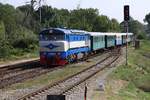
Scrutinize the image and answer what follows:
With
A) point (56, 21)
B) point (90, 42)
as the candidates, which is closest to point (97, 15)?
point (56, 21)

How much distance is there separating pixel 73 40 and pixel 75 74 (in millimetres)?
9237

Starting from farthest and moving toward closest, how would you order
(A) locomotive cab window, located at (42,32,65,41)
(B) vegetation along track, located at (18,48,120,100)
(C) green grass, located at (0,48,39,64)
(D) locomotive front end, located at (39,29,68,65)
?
(C) green grass, located at (0,48,39,64) → (A) locomotive cab window, located at (42,32,65,41) → (D) locomotive front end, located at (39,29,68,65) → (B) vegetation along track, located at (18,48,120,100)

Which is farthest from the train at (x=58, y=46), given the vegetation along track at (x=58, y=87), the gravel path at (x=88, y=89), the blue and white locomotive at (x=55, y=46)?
the gravel path at (x=88, y=89)

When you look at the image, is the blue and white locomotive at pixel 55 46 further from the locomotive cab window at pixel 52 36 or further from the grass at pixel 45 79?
the grass at pixel 45 79

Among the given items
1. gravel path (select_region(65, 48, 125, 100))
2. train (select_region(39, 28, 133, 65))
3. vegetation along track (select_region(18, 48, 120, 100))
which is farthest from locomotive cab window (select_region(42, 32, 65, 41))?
gravel path (select_region(65, 48, 125, 100))

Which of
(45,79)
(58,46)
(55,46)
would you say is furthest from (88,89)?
(55,46)

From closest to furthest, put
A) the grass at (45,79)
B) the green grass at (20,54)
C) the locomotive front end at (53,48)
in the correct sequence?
the grass at (45,79), the locomotive front end at (53,48), the green grass at (20,54)

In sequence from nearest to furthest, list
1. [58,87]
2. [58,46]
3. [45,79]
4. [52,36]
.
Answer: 1. [58,87]
2. [45,79]
3. [58,46]
4. [52,36]

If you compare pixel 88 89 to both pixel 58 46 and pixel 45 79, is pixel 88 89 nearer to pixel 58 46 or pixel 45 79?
pixel 45 79

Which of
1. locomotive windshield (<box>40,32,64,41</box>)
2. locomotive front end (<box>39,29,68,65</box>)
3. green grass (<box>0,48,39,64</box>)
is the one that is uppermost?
locomotive windshield (<box>40,32,64,41</box>)

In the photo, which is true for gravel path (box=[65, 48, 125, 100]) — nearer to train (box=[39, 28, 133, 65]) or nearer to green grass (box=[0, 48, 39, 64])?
train (box=[39, 28, 133, 65])

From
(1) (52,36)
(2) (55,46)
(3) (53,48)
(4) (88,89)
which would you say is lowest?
(4) (88,89)

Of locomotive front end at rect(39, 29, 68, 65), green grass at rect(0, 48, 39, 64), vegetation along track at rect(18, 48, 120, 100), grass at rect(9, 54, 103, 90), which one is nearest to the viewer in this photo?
vegetation along track at rect(18, 48, 120, 100)

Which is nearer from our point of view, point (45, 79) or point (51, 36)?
point (45, 79)
